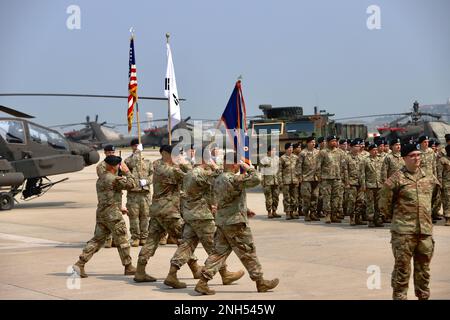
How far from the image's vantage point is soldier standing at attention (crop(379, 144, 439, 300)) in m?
7.66

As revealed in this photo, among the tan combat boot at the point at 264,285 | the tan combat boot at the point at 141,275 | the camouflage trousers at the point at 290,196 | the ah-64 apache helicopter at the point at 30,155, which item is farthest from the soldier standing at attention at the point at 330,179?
the ah-64 apache helicopter at the point at 30,155

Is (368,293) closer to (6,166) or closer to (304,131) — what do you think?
(6,166)

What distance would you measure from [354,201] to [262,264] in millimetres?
5998

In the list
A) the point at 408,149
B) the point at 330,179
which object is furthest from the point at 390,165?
the point at 408,149

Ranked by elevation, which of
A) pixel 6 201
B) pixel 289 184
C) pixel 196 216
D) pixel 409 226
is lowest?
pixel 6 201

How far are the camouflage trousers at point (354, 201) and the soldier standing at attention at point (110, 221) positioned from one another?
6.68 meters

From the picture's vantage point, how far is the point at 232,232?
8.80 metres

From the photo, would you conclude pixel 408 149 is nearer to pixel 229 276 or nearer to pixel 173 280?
pixel 229 276

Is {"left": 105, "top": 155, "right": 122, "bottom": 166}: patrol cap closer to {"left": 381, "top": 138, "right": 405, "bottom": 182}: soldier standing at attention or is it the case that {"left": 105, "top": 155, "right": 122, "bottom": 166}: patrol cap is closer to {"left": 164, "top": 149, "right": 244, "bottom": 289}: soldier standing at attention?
{"left": 164, "top": 149, "right": 244, "bottom": 289}: soldier standing at attention

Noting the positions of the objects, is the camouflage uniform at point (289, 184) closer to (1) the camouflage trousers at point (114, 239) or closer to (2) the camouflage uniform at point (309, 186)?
(2) the camouflage uniform at point (309, 186)

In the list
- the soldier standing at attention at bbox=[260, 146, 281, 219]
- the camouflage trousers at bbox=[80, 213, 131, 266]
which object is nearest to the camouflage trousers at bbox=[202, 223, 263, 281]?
the camouflage trousers at bbox=[80, 213, 131, 266]

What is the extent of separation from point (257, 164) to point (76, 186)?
11.0 meters

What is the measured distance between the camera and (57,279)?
1006 centimetres
